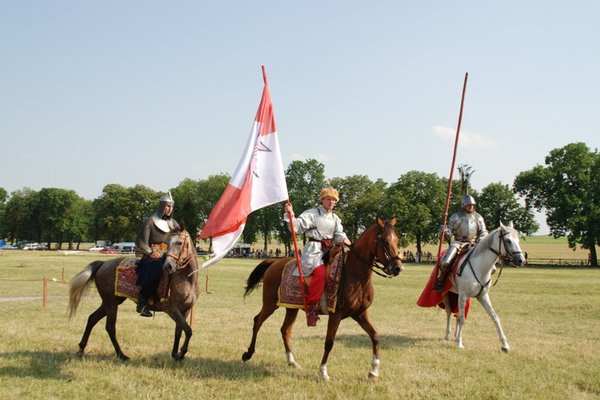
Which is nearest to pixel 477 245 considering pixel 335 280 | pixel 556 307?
pixel 335 280

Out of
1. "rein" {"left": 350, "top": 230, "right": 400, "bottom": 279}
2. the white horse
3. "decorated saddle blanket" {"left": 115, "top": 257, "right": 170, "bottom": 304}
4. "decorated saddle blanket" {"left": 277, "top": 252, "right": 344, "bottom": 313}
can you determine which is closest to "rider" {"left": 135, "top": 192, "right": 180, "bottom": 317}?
"decorated saddle blanket" {"left": 115, "top": 257, "right": 170, "bottom": 304}

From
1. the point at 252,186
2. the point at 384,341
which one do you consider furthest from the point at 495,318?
the point at 252,186

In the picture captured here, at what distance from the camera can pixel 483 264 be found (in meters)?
11.9

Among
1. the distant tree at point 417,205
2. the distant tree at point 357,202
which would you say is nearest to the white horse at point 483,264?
the distant tree at point 417,205

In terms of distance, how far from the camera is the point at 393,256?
8.16 metres

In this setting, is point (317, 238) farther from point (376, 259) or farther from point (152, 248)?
point (152, 248)

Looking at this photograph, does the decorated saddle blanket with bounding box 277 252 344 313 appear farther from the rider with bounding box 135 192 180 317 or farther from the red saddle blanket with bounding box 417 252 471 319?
the red saddle blanket with bounding box 417 252 471 319

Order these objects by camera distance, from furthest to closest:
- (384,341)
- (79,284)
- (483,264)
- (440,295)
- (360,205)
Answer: (360,205)
(440,295)
(384,341)
(483,264)
(79,284)

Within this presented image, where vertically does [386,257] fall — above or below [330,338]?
above

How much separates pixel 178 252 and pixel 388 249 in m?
3.69

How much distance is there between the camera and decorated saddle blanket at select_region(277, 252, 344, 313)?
883 centimetres

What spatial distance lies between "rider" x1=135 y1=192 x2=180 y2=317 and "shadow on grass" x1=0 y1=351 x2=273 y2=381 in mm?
946

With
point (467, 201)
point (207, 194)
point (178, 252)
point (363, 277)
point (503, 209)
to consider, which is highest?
point (207, 194)

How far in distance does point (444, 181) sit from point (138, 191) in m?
53.3
